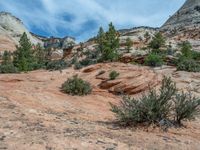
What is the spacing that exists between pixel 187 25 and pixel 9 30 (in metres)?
59.9

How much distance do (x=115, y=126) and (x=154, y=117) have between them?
1.19 m

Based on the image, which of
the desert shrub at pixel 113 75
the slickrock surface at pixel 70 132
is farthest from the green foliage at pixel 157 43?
the slickrock surface at pixel 70 132

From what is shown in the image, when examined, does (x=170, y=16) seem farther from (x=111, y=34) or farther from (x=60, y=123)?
(x=60, y=123)

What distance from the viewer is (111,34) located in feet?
139

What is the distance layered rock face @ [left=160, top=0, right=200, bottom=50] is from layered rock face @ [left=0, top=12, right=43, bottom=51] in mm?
38847

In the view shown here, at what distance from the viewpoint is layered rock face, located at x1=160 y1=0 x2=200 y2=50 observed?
60.7m

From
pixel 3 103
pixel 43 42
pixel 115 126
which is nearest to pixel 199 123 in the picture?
pixel 115 126

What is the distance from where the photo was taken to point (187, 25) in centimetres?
7181

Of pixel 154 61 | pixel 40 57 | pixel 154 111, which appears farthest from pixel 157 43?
pixel 154 111

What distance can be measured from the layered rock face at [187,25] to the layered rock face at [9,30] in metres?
38.8

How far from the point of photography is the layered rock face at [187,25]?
60719mm

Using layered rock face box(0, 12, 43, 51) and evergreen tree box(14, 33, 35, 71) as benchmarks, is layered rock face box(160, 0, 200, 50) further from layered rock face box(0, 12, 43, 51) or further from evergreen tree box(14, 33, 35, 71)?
layered rock face box(0, 12, 43, 51)

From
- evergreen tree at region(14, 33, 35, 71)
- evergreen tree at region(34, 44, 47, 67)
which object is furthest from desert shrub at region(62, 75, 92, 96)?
evergreen tree at region(34, 44, 47, 67)

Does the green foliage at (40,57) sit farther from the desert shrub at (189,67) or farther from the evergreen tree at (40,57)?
the desert shrub at (189,67)
